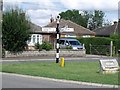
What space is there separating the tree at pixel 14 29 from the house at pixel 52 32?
3851 mm

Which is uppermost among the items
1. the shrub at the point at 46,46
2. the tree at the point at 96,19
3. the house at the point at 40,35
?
the tree at the point at 96,19

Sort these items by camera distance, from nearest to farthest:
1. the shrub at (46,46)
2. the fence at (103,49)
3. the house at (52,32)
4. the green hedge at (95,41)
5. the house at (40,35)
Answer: the shrub at (46,46) < the fence at (103,49) < the green hedge at (95,41) < the house at (52,32) < the house at (40,35)

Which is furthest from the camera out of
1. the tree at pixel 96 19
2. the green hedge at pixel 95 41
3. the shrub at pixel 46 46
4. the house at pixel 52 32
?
the tree at pixel 96 19

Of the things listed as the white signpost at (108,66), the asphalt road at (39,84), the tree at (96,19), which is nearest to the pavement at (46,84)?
the asphalt road at (39,84)

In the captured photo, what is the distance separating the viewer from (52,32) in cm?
5678

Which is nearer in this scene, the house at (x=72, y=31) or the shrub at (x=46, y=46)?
the shrub at (x=46, y=46)

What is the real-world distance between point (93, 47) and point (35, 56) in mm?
11217

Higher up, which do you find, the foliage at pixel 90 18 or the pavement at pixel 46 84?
the foliage at pixel 90 18

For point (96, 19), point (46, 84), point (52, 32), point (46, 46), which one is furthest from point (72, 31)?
point (46, 84)

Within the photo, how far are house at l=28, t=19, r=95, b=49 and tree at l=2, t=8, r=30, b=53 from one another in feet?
12.6

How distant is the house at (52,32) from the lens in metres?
51.9

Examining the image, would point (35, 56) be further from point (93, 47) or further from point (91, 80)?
point (91, 80)

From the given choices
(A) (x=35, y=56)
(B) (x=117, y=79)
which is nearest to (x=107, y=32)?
(A) (x=35, y=56)

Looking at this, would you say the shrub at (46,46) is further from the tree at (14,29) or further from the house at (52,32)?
the tree at (14,29)
